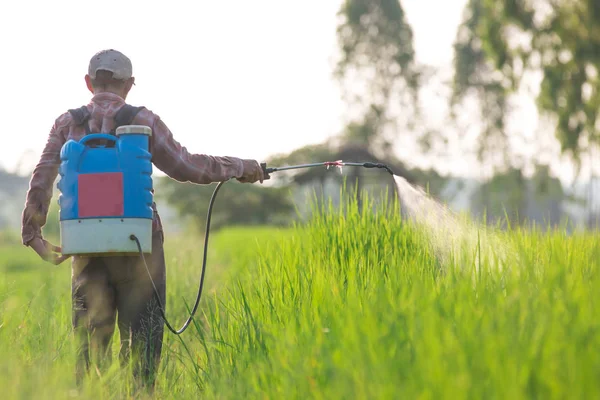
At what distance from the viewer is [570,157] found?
16812 millimetres

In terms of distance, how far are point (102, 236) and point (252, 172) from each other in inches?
39.4

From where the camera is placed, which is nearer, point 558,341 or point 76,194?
point 558,341

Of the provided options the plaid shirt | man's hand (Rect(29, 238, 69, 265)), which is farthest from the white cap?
man's hand (Rect(29, 238, 69, 265))

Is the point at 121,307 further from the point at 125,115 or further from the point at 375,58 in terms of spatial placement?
the point at 375,58

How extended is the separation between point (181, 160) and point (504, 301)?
194cm

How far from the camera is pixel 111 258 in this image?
375 cm

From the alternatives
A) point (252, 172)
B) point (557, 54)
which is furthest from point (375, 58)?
point (252, 172)

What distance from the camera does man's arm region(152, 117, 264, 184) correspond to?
12.4 feet

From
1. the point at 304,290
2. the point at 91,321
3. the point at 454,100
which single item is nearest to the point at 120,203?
the point at 91,321

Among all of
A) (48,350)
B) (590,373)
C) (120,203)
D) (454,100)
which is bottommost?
(48,350)

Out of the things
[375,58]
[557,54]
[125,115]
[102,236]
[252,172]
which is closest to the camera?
[102,236]

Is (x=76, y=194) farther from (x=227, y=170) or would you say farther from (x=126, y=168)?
(x=227, y=170)

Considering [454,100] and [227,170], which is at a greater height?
[454,100]

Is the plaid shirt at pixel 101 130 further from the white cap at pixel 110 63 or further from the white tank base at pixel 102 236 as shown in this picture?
the white tank base at pixel 102 236
